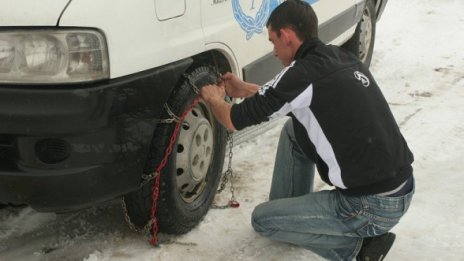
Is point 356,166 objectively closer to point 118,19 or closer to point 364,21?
point 118,19

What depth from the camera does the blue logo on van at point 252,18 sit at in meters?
3.11

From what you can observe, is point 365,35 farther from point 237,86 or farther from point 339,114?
point 339,114

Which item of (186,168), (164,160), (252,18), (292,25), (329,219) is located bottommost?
(329,219)

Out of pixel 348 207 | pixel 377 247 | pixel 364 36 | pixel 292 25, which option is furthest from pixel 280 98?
pixel 364 36

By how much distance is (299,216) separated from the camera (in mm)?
2707

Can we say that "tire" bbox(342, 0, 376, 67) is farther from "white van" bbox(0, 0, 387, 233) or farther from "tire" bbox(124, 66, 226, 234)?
"white van" bbox(0, 0, 387, 233)

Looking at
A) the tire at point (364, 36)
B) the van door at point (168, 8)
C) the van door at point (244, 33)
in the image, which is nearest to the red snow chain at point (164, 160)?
the van door at point (244, 33)

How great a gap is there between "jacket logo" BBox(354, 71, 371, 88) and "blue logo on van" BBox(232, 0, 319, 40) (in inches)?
36.0

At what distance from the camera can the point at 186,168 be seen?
2.93m

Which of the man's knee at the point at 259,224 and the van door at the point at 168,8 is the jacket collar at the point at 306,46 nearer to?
the van door at the point at 168,8

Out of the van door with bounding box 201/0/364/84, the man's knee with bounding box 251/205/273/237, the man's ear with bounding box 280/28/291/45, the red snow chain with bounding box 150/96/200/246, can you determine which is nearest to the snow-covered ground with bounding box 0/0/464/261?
the man's knee with bounding box 251/205/273/237

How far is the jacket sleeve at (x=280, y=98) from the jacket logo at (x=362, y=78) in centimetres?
23

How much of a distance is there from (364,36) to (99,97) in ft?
14.9

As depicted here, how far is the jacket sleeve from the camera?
7.82ft
